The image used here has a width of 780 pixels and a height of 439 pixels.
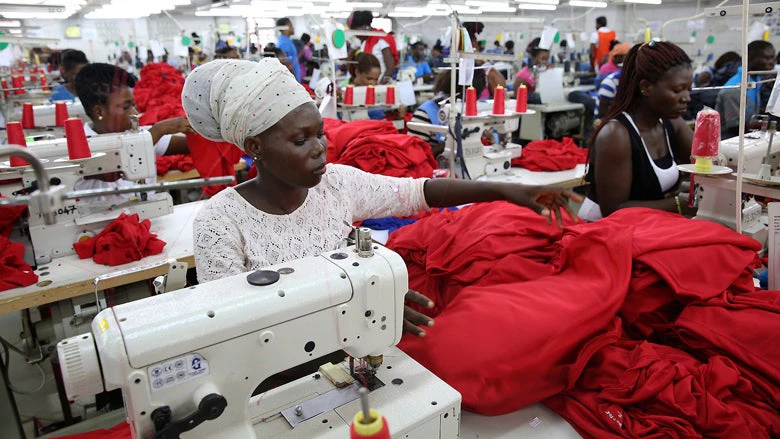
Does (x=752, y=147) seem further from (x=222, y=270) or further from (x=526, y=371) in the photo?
(x=222, y=270)

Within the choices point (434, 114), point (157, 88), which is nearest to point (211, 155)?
point (434, 114)

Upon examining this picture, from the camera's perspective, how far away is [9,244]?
2100mm

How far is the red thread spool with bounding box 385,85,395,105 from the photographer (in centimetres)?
463

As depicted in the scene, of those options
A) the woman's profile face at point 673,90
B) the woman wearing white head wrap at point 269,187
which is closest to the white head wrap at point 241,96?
the woman wearing white head wrap at point 269,187

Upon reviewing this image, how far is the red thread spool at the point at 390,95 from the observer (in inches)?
182

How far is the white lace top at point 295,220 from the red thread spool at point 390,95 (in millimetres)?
3017

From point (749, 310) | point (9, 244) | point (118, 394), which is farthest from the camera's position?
point (118, 394)

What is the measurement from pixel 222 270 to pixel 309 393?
15.7 inches

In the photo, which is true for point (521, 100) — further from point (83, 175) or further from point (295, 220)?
point (83, 175)

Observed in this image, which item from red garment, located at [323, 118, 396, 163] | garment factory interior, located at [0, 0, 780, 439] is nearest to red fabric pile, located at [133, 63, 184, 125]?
garment factory interior, located at [0, 0, 780, 439]

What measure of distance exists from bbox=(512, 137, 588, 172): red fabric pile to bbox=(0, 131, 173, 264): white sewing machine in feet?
7.90

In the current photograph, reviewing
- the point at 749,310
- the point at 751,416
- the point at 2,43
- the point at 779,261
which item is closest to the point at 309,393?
the point at 751,416

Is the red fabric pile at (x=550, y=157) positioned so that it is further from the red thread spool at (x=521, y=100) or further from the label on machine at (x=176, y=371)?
the label on machine at (x=176, y=371)

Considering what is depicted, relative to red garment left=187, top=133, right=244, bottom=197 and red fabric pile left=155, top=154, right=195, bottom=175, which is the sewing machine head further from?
red fabric pile left=155, top=154, right=195, bottom=175
